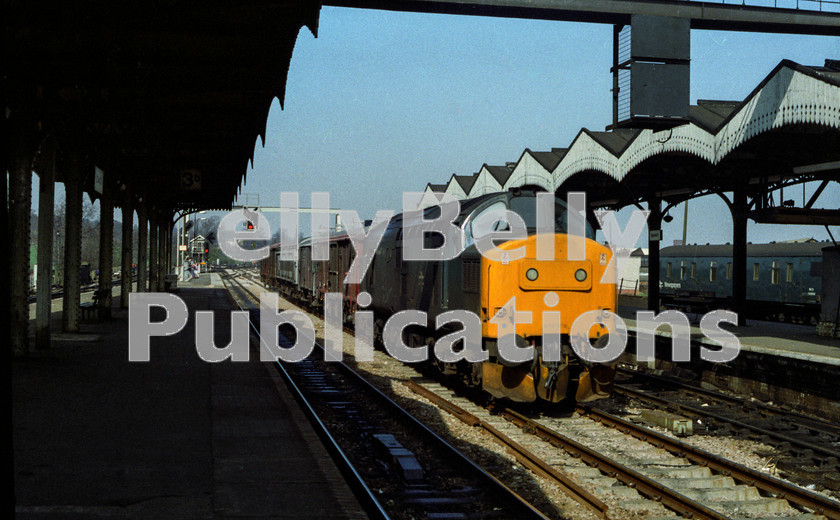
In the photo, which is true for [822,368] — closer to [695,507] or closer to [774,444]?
[774,444]

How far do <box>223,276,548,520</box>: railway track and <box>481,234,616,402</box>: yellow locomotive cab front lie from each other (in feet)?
4.87

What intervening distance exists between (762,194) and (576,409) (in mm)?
11841

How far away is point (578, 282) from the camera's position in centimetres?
1061

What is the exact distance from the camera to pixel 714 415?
11.4 m

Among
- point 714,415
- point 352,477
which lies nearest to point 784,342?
point 714,415

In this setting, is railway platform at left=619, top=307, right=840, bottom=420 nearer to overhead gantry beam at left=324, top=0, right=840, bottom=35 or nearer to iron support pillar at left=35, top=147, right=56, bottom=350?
overhead gantry beam at left=324, top=0, right=840, bottom=35

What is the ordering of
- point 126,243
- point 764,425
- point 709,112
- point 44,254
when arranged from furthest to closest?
point 126,243, point 709,112, point 44,254, point 764,425

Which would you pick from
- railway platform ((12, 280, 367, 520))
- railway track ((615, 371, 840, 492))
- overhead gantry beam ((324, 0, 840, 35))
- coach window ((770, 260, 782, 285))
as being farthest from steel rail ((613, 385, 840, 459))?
coach window ((770, 260, 782, 285))

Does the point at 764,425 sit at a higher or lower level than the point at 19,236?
lower

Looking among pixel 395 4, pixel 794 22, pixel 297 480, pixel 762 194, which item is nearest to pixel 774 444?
pixel 297 480

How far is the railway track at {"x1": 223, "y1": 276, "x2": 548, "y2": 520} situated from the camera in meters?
7.15

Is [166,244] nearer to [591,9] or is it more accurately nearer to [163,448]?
[591,9]

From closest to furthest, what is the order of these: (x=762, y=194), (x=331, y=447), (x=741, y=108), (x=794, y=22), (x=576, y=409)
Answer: (x=331, y=447)
(x=576, y=409)
(x=794, y=22)
(x=741, y=108)
(x=762, y=194)

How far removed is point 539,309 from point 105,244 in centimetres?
1667
